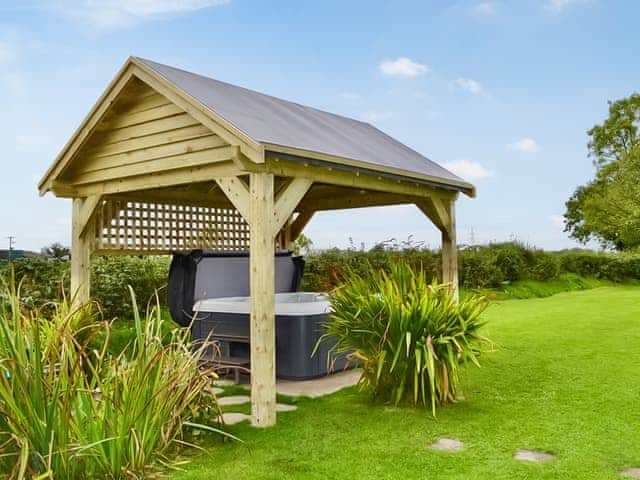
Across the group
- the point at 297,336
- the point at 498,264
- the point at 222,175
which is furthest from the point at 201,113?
the point at 498,264

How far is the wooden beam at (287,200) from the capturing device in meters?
4.42

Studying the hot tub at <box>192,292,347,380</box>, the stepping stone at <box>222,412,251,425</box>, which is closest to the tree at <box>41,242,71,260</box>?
the hot tub at <box>192,292,347,380</box>

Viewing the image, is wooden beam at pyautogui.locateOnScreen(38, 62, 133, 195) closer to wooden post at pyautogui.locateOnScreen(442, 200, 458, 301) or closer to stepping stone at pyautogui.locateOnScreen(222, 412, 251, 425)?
stepping stone at pyautogui.locateOnScreen(222, 412, 251, 425)

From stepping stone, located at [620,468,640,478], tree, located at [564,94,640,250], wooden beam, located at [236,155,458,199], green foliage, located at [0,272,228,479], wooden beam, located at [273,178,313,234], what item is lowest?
stepping stone, located at [620,468,640,478]

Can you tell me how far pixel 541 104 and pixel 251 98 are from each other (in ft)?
26.6

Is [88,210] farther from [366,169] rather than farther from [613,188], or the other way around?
[613,188]

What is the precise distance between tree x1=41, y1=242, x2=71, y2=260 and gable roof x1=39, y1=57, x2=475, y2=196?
1.95 meters

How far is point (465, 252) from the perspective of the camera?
14.1 meters

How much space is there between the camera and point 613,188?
21.0 meters

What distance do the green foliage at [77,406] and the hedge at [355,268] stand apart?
68 cm

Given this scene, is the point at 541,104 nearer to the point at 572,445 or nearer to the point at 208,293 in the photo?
the point at 208,293

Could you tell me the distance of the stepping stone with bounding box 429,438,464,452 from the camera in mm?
3584

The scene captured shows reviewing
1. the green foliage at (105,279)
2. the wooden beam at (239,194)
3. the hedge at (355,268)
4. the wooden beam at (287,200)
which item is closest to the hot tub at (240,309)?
the hedge at (355,268)

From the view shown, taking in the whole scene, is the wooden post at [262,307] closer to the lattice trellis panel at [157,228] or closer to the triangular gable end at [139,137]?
the triangular gable end at [139,137]
